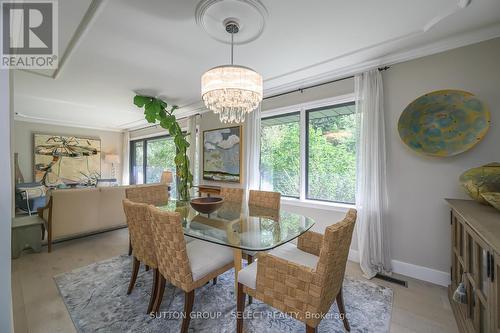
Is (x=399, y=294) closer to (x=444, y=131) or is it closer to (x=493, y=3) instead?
(x=444, y=131)

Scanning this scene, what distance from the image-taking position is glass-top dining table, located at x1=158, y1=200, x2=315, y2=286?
148 cm

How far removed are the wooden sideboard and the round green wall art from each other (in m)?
0.64

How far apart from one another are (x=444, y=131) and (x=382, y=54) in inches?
41.3

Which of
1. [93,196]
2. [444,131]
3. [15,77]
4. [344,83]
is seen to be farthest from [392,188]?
[15,77]

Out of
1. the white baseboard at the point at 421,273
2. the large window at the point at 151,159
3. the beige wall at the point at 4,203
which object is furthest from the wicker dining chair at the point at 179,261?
the large window at the point at 151,159

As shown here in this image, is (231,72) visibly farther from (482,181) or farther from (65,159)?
(65,159)

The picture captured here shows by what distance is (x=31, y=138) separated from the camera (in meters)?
5.46

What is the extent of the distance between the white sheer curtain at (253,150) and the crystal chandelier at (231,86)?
1.55m

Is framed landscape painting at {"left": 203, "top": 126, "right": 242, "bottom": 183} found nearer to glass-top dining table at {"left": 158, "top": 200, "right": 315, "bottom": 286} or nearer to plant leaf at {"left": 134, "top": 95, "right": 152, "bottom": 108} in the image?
plant leaf at {"left": 134, "top": 95, "right": 152, "bottom": 108}

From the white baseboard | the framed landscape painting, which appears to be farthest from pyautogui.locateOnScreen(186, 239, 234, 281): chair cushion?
the framed landscape painting

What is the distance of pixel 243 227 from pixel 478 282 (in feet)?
5.06

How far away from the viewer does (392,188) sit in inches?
91.0

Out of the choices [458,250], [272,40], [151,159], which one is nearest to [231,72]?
[272,40]

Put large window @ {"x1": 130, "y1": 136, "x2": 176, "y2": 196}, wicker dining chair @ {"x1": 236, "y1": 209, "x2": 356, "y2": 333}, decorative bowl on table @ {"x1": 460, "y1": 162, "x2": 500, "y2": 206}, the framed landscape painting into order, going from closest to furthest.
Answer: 1. wicker dining chair @ {"x1": 236, "y1": 209, "x2": 356, "y2": 333}
2. decorative bowl on table @ {"x1": 460, "y1": 162, "x2": 500, "y2": 206}
3. the framed landscape painting
4. large window @ {"x1": 130, "y1": 136, "x2": 176, "y2": 196}
